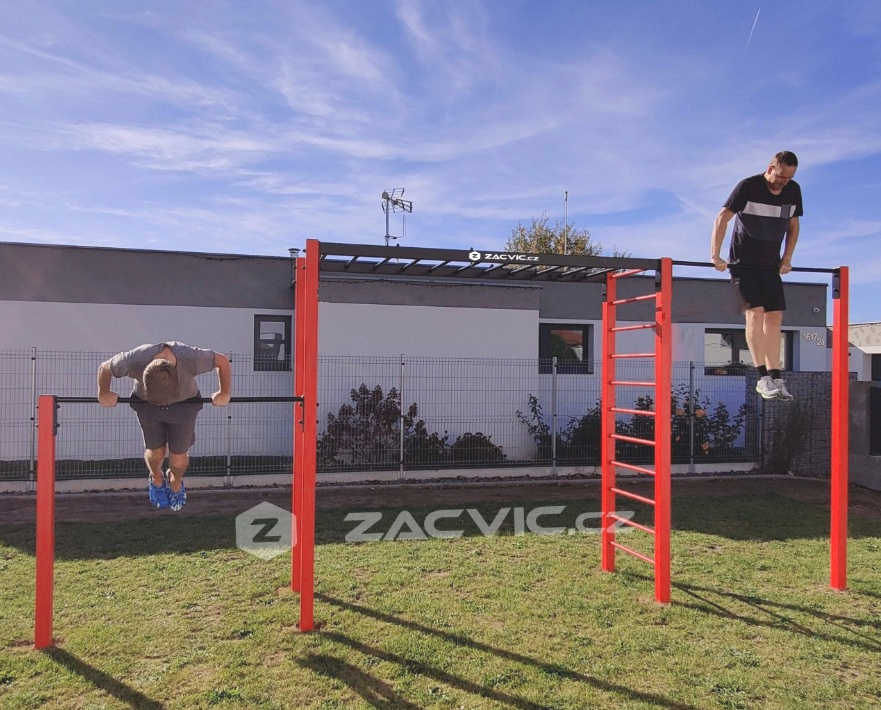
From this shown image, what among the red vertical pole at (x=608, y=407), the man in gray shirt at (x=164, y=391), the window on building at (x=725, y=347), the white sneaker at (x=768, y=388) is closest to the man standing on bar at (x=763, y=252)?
the white sneaker at (x=768, y=388)

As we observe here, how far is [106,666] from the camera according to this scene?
13.2 feet

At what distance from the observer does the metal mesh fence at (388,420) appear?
10.6 m

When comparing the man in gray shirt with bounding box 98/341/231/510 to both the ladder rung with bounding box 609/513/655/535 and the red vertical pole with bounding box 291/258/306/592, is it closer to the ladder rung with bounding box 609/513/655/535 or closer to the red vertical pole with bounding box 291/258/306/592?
the red vertical pole with bounding box 291/258/306/592

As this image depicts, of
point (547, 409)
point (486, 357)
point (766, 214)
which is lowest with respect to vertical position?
point (547, 409)

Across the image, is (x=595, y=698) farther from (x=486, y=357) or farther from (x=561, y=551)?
(x=486, y=357)

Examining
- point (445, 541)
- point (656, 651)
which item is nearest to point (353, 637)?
point (656, 651)

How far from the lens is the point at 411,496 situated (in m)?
9.77

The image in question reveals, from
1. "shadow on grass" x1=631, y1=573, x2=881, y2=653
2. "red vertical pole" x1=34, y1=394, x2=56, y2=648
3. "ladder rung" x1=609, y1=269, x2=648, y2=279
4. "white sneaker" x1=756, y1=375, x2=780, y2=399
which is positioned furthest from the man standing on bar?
"red vertical pole" x1=34, y1=394, x2=56, y2=648

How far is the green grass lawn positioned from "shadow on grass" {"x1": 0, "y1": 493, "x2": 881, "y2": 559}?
0.08 meters

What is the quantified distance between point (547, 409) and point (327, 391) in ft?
13.1

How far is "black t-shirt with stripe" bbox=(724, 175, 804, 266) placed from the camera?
4.79 m

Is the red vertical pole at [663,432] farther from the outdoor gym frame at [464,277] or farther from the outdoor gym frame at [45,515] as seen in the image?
the outdoor gym frame at [45,515]

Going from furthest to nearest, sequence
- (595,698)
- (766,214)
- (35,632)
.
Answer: (766,214)
(35,632)
(595,698)

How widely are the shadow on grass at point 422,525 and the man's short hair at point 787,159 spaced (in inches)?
170
